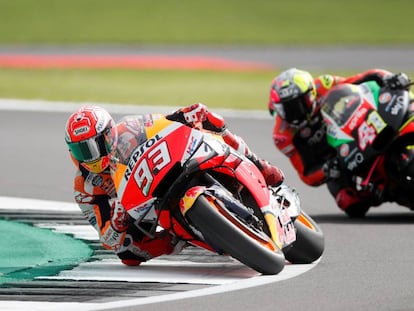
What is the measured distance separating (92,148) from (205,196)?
0.99 meters

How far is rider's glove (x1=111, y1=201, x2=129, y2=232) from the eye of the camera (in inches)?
345

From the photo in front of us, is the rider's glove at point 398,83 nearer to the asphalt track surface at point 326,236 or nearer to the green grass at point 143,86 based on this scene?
the asphalt track surface at point 326,236

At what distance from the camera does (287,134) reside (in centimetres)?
1196

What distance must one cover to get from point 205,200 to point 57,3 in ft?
99.3

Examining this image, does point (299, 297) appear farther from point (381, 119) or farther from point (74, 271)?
point (381, 119)

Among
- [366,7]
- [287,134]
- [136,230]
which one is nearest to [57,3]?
[366,7]

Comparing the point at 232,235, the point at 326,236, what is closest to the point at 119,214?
the point at 232,235

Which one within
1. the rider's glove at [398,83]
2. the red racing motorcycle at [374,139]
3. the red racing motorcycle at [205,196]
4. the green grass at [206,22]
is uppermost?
the red racing motorcycle at [205,196]

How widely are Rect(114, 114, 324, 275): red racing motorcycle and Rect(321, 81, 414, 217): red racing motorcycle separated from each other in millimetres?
2816

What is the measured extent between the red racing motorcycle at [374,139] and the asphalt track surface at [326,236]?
322mm

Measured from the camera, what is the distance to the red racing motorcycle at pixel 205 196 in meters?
8.07

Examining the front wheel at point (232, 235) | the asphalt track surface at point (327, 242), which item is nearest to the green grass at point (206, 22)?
the asphalt track surface at point (327, 242)

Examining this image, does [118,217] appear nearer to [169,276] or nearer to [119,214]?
[119,214]

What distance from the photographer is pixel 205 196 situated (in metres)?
8.12
